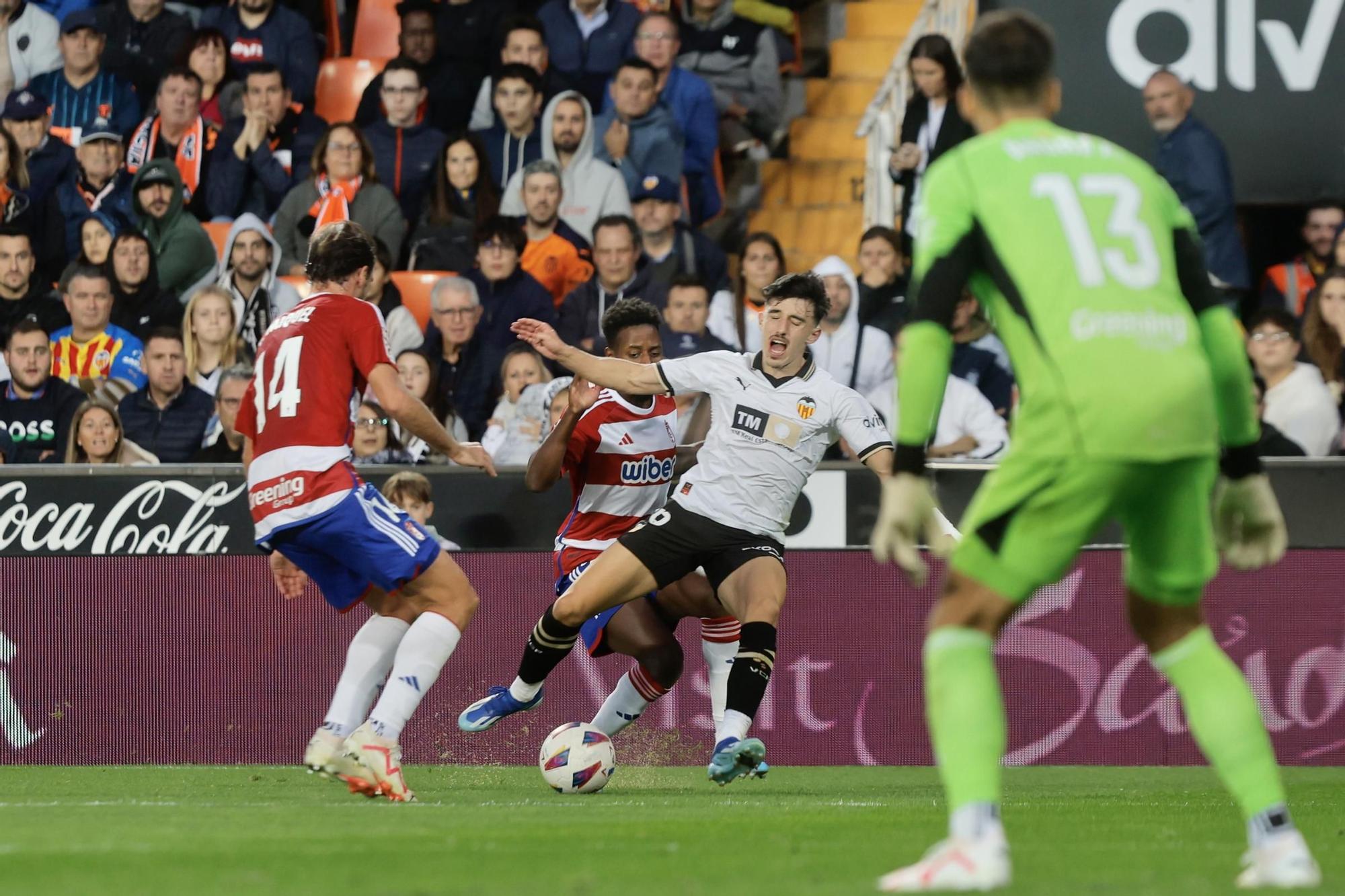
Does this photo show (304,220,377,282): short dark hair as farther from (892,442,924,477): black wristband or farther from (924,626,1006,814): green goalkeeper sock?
(924,626,1006,814): green goalkeeper sock

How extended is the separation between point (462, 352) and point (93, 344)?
2411mm

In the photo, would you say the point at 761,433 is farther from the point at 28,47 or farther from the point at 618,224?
the point at 28,47

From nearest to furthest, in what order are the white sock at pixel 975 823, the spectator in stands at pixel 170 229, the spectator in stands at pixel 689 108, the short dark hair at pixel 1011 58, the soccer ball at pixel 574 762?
the white sock at pixel 975 823 < the short dark hair at pixel 1011 58 < the soccer ball at pixel 574 762 < the spectator in stands at pixel 170 229 < the spectator in stands at pixel 689 108

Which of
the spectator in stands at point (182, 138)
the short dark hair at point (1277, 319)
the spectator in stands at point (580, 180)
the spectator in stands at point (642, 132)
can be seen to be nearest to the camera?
the short dark hair at point (1277, 319)

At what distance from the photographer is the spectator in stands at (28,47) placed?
15.5 meters

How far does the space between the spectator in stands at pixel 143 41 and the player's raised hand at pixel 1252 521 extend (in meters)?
11.4

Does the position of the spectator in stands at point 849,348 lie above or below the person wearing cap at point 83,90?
below

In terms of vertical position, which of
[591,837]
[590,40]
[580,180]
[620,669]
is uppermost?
[590,40]

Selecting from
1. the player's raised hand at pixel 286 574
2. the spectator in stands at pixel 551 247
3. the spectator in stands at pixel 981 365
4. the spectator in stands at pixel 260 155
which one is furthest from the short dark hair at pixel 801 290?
the spectator in stands at pixel 260 155

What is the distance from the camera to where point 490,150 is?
46.1 ft

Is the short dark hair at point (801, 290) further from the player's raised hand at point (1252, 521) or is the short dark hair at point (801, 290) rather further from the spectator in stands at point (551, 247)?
the spectator in stands at point (551, 247)

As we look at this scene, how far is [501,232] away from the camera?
12.9 m

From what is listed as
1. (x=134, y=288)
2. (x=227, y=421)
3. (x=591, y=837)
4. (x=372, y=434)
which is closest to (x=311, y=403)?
(x=591, y=837)

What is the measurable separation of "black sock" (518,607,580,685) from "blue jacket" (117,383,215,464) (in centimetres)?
404
